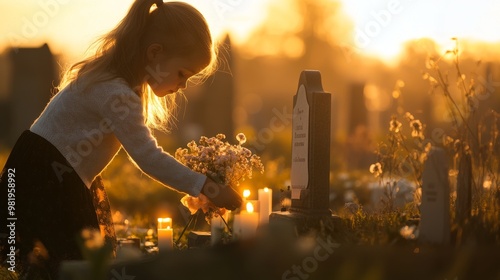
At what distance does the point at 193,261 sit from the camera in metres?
2.30

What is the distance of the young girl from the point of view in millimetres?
4387

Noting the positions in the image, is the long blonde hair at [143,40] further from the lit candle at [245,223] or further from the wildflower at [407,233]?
the wildflower at [407,233]

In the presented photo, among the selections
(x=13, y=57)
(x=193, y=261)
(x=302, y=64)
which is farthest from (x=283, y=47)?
(x=193, y=261)

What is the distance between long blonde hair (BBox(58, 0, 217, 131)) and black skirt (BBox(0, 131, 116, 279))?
0.47 m

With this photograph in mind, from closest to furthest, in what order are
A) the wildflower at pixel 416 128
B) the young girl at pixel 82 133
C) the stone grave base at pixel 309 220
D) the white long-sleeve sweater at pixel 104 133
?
the white long-sleeve sweater at pixel 104 133
the young girl at pixel 82 133
the stone grave base at pixel 309 220
the wildflower at pixel 416 128

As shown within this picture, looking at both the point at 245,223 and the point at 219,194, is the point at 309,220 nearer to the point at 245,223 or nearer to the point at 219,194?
the point at 245,223

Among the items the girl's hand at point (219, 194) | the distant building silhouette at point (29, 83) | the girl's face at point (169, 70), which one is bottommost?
the girl's hand at point (219, 194)

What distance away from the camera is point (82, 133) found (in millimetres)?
4391

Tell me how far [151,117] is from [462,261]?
210 cm

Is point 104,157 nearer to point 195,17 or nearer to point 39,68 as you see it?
point 195,17

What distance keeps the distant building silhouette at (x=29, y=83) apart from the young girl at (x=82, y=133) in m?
10.8

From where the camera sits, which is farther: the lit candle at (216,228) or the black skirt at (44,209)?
the lit candle at (216,228)

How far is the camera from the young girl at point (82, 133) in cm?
439

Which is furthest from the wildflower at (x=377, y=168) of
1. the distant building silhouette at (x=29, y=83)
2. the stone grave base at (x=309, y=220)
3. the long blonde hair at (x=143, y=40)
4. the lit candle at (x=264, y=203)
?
the distant building silhouette at (x=29, y=83)
